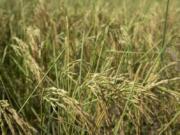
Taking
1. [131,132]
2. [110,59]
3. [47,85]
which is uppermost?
[110,59]

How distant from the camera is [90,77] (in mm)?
1459

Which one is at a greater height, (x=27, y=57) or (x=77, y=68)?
(x=27, y=57)

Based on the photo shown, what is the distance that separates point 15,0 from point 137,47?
62.4 inches

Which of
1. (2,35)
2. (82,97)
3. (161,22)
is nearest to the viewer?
(82,97)

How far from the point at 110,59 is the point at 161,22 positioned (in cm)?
108

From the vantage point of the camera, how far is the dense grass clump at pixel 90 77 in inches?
55.6

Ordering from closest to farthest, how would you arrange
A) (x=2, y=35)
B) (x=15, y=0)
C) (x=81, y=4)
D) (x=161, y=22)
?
(x=2, y=35)
(x=161, y=22)
(x=81, y=4)
(x=15, y=0)

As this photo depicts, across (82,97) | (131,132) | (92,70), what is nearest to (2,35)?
(92,70)

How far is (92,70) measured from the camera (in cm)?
179

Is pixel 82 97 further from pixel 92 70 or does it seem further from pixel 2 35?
pixel 2 35

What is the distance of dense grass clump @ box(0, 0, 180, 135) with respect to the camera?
1.41m

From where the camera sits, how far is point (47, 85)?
1.81 meters

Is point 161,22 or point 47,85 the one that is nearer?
point 47,85

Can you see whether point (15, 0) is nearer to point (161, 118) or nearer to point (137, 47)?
point (137, 47)
